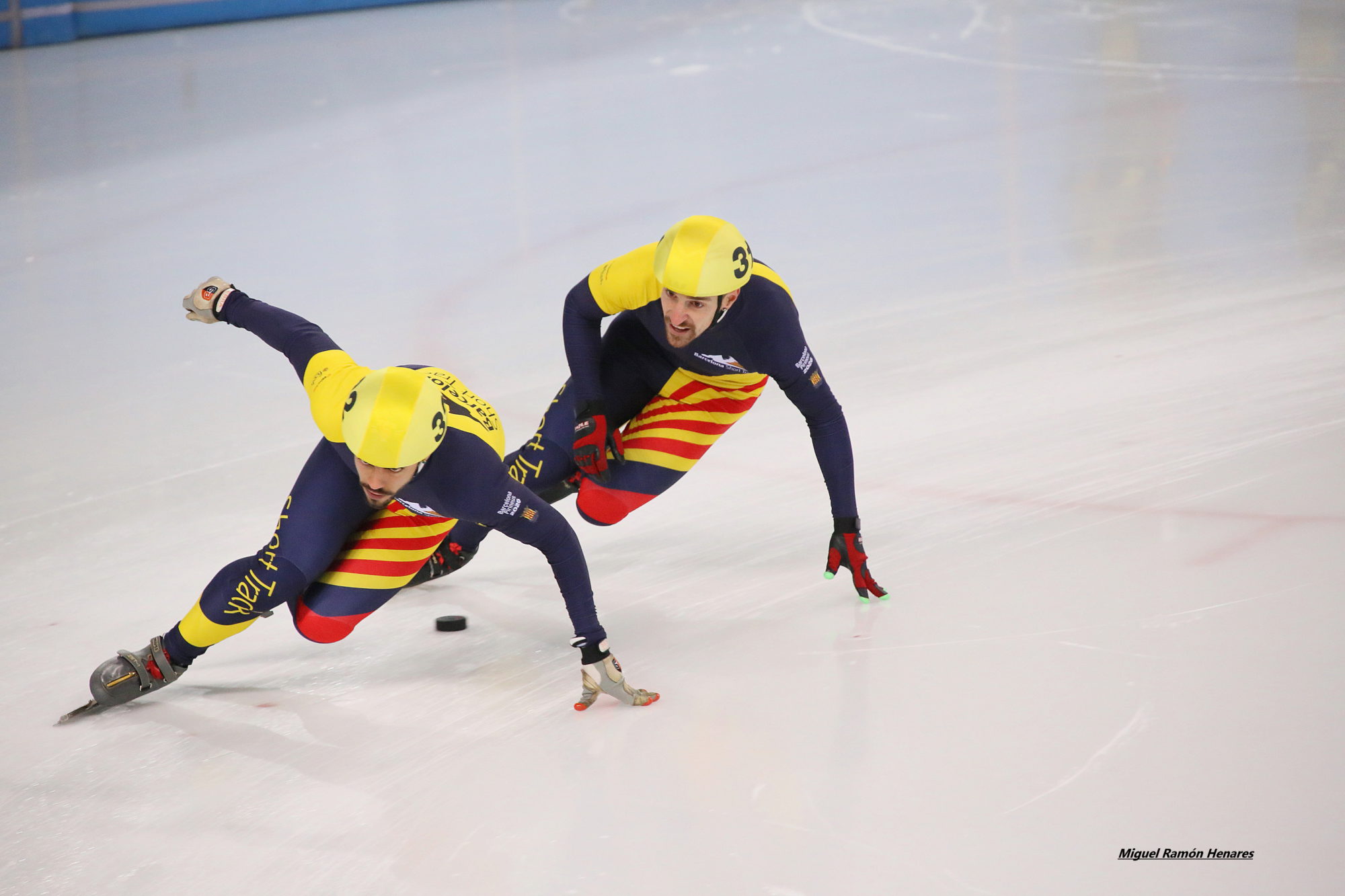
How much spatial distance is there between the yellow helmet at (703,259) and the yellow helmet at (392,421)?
0.68 m

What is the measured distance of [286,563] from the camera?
289 cm

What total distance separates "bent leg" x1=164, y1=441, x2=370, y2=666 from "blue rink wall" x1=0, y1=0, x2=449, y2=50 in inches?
455

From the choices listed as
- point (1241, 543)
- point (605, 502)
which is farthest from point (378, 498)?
point (1241, 543)

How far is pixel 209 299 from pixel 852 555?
169cm

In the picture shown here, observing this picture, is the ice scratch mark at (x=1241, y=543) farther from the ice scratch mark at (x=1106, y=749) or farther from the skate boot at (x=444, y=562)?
the skate boot at (x=444, y=562)

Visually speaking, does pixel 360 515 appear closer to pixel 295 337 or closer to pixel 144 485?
pixel 295 337

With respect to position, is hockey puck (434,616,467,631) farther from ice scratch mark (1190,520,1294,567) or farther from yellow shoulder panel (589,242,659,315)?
ice scratch mark (1190,520,1294,567)

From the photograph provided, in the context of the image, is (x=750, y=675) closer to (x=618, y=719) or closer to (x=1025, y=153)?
(x=618, y=719)

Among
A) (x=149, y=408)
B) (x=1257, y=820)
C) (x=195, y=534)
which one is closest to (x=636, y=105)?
(x=149, y=408)

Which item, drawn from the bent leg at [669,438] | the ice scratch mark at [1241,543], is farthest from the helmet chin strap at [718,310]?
the ice scratch mark at [1241,543]

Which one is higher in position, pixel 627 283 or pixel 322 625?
pixel 627 283

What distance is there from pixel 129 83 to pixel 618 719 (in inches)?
389

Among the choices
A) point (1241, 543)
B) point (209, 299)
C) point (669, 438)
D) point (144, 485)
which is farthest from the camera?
point (144, 485)

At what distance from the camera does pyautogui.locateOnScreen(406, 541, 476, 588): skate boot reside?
3541 millimetres
